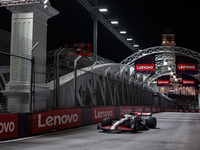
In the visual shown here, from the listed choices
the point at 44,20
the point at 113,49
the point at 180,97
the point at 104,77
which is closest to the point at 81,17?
the point at 113,49

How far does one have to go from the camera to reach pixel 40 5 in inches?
532

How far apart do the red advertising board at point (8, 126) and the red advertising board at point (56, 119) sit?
1.00 m

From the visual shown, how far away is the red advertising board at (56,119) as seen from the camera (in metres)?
10.5

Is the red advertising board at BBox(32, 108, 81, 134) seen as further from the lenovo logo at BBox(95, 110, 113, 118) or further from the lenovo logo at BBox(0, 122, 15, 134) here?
the lenovo logo at BBox(95, 110, 113, 118)

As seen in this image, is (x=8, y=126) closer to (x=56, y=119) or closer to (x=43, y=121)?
(x=43, y=121)

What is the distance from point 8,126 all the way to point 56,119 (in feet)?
9.85

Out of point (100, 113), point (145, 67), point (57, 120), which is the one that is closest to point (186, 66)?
point (145, 67)

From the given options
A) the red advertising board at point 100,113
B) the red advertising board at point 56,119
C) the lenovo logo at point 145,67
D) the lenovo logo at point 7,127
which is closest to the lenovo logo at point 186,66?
the lenovo logo at point 145,67

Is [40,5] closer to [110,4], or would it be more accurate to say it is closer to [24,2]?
[24,2]

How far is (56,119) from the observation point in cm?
1186

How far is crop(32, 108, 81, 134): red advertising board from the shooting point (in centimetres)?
1052

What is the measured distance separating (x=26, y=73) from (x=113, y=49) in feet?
146

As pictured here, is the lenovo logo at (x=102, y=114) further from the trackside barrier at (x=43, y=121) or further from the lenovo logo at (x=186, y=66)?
the lenovo logo at (x=186, y=66)

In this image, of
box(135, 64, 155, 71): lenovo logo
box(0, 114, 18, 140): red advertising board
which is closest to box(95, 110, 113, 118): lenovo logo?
box(0, 114, 18, 140): red advertising board
